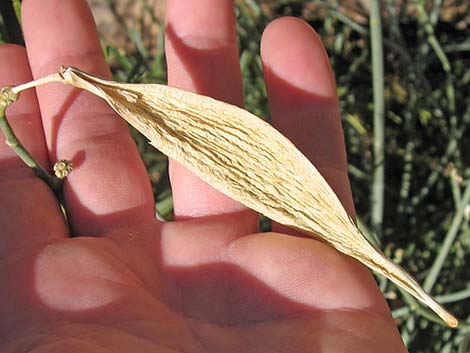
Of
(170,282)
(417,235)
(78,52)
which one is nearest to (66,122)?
(78,52)

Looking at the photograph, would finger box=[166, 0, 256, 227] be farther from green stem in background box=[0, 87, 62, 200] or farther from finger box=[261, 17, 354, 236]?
green stem in background box=[0, 87, 62, 200]

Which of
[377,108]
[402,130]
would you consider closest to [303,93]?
[377,108]

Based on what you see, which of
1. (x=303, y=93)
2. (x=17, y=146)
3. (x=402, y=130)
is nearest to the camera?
(x=17, y=146)

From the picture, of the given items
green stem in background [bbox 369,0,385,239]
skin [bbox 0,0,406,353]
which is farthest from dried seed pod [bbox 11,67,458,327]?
green stem in background [bbox 369,0,385,239]

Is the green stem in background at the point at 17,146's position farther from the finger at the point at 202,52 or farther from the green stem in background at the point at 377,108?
the green stem in background at the point at 377,108

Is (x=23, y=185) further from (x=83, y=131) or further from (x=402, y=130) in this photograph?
(x=402, y=130)
